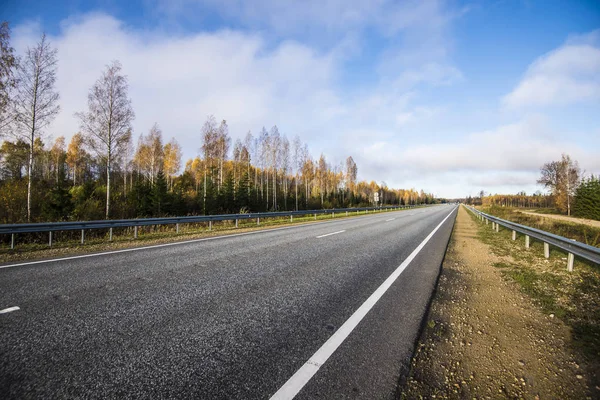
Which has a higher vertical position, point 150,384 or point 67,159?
point 67,159

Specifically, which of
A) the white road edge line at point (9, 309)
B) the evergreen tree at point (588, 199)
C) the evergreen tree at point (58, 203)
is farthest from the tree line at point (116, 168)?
the evergreen tree at point (588, 199)

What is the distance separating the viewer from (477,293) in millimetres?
4125

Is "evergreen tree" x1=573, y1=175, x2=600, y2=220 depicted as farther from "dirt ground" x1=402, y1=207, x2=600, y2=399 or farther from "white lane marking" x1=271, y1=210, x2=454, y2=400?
"white lane marking" x1=271, y1=210, x2=454, y2=400

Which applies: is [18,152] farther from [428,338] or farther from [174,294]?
[428,338]

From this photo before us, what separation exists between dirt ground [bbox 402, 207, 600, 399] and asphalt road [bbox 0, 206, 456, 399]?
209 millimetres

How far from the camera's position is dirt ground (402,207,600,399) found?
194 centimetres

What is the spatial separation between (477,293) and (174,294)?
16.1 feet

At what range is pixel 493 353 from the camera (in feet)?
8.00

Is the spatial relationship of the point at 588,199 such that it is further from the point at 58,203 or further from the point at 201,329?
the point at 58,203

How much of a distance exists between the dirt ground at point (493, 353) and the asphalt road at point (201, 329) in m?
0.21

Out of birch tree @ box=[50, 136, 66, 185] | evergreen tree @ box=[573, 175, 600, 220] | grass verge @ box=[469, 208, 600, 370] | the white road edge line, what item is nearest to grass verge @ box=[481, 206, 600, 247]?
grass verge @ box=[469, 208, 600, 370]

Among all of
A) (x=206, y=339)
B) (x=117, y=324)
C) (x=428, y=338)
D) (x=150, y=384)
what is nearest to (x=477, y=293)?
(x=428, y=338)

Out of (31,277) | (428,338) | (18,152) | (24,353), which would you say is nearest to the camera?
(24,353)

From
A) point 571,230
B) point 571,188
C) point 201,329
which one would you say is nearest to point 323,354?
point 201,329
